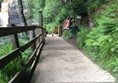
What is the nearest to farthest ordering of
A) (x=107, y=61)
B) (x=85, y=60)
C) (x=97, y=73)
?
(x=97, y=73) < (x=107, y=61) < (x=85, y=60)

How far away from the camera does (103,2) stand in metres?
14.9

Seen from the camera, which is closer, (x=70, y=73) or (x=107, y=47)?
(x=70, y=73)

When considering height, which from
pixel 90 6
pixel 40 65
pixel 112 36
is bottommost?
pixel 40 65

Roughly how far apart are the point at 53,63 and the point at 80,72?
5.35 ft

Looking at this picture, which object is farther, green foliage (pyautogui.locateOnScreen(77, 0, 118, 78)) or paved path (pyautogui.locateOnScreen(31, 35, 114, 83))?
green foliage (pyautogui.locateOnScreen(77, 0, 118, 78))

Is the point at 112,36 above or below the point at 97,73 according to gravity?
above

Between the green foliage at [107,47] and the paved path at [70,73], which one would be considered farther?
the green foliage at [107,47]

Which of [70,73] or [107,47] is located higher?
[107,47]

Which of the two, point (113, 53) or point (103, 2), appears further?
point (103, 2)

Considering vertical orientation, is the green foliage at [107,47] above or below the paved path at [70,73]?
above

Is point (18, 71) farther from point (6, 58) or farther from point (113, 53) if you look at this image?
point (113, 53)

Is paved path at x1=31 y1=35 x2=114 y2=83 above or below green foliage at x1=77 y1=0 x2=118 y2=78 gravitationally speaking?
below

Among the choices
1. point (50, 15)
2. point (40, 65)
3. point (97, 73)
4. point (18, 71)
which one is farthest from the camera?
point (50, 15)

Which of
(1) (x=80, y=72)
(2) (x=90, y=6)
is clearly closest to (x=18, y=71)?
(1) (x=80, y=72)
